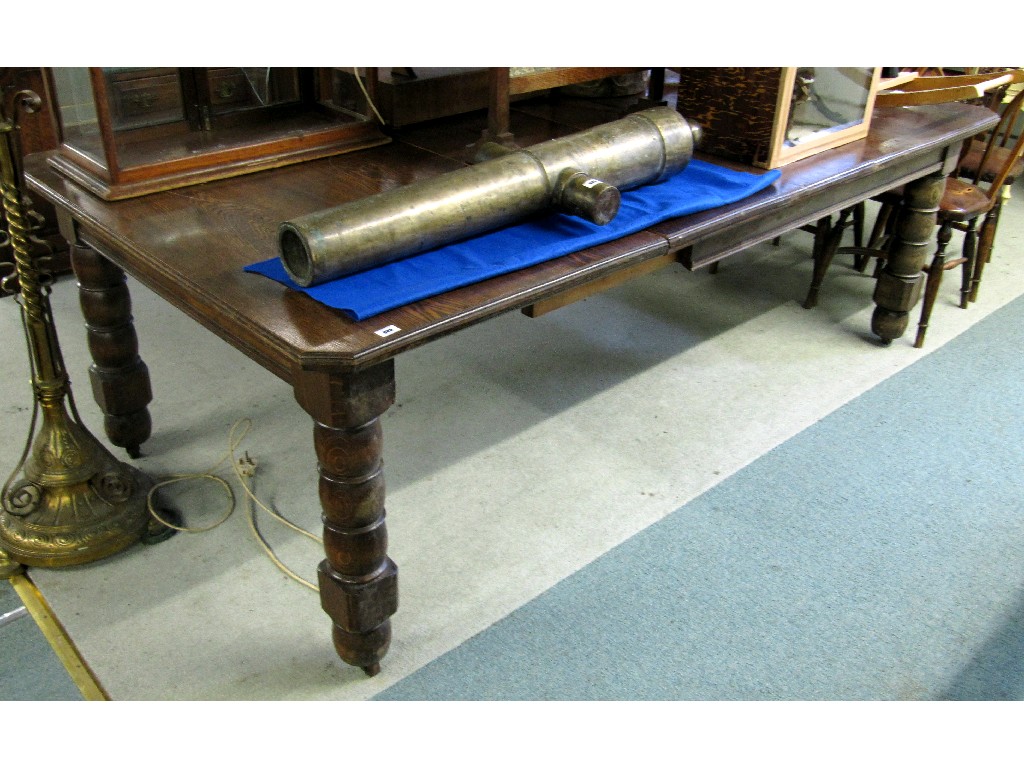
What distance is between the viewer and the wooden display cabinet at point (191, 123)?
254cm

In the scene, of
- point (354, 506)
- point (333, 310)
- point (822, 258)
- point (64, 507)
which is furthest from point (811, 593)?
point (64, 507)

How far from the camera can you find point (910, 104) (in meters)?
3.51

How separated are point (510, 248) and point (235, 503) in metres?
1.14

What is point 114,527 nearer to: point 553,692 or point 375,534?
point 375,534

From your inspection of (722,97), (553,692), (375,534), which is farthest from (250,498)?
(722,97)

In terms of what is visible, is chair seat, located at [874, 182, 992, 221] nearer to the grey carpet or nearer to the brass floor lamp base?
the grey carpet

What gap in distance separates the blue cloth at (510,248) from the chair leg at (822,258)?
4.03 ft

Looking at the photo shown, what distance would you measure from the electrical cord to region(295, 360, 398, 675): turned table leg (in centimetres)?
37

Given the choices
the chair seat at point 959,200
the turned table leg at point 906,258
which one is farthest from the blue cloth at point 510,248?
the chair seat at point 959,200

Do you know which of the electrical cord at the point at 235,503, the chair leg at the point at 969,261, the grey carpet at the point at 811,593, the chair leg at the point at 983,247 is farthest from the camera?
the chair leg at the point at 983,247

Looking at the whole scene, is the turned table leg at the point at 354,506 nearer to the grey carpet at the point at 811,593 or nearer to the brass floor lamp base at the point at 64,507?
the grey carpet at the point at 811,593

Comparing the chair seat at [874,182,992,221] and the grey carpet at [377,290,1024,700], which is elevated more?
the chair seat at [874,182,992,221]

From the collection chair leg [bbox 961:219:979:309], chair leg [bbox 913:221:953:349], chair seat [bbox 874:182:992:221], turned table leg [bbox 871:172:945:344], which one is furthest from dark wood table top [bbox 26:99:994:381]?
chair leg [bbox 961:219:979:309]

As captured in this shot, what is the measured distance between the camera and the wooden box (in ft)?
9.35
